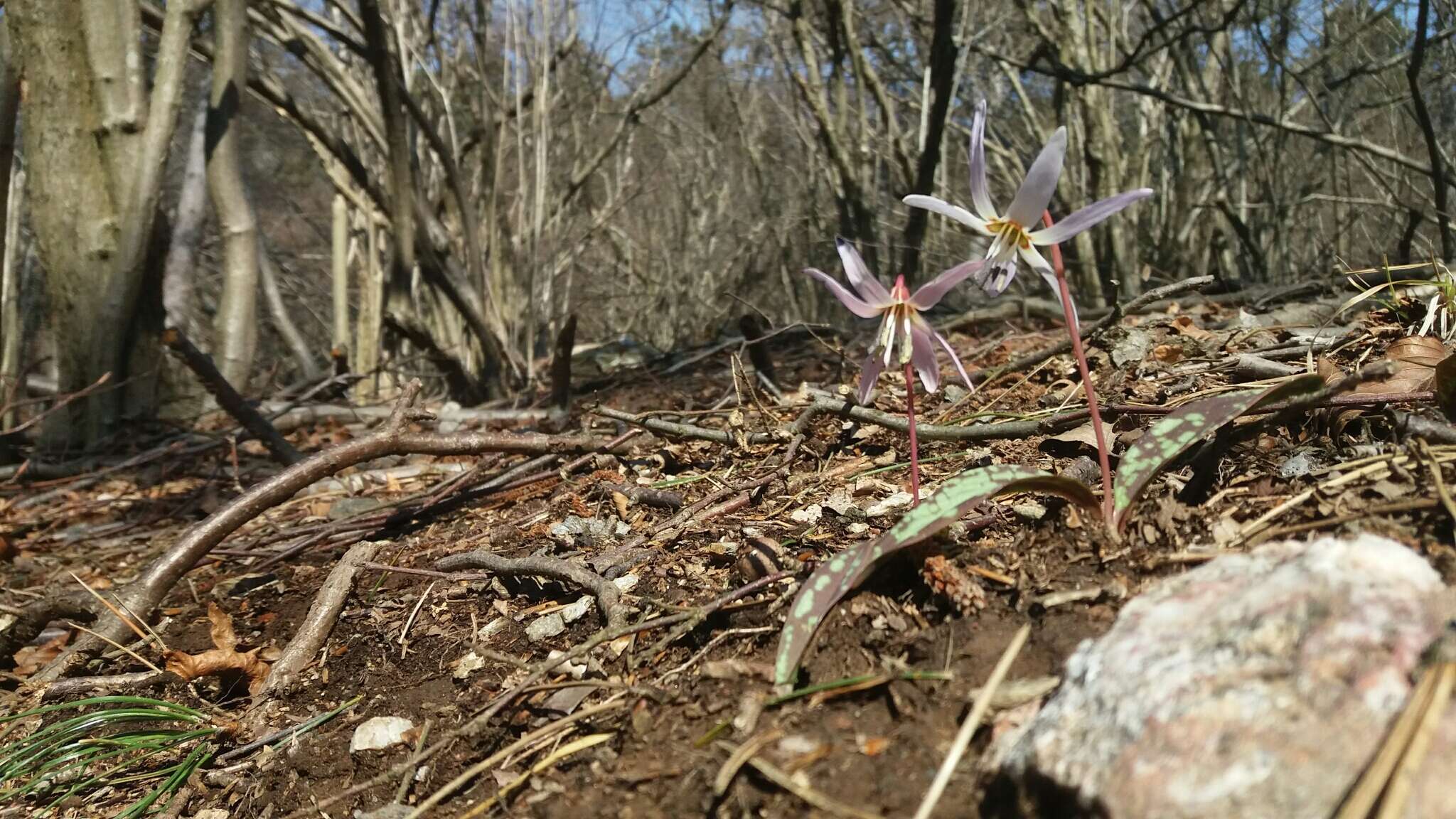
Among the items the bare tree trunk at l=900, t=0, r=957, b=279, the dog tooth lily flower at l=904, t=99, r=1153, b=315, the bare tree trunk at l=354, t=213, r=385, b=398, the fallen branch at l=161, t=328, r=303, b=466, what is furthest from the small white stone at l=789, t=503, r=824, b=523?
the bare tree trunk at l=354, t=213, r=385, b=398

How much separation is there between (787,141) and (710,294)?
7.87ft

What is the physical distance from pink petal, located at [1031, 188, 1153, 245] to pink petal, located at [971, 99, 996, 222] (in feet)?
0.25

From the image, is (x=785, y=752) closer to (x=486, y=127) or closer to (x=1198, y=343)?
(x=1198, y=343)

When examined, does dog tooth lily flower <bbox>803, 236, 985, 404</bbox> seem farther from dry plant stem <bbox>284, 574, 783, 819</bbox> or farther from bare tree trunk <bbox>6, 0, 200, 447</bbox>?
bare tree trunk <bbox>6, 0, 200, 447</bbox>

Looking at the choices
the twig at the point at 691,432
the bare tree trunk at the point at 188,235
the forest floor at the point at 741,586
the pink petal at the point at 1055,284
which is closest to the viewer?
the forest floor at the point at 741,586

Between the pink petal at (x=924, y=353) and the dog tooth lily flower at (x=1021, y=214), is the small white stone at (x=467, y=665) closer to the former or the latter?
the pink petal at (x=924, y=353)

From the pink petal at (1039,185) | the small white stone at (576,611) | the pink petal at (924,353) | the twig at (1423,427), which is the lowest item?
the small white stone at (576,611)

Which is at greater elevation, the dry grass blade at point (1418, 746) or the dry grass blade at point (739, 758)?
the dry grass blade at point (1418, 746)

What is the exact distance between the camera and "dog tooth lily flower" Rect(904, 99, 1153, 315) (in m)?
1.12

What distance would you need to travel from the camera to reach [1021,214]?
47.6 inches

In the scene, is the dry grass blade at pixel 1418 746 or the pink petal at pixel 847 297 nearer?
the dry grass blade at pixel 1418 746

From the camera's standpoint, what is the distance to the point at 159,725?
1.71 metres

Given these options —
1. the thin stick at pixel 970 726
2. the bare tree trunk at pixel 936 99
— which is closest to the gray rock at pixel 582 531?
the thin stick at pixel 970 726

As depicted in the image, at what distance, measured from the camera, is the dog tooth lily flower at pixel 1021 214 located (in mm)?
1122
